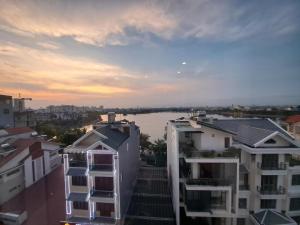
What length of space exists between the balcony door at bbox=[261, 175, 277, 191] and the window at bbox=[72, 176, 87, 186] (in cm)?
367

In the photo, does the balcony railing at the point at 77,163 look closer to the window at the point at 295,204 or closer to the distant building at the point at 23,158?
the distant building at the point at 23,158

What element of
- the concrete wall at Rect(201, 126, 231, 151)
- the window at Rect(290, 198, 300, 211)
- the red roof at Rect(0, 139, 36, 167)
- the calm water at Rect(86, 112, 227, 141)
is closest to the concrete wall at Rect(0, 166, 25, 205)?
the red roof at Rect(0, 139, 36, 167)

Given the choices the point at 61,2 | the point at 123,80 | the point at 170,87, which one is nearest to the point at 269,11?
the point at 61,2

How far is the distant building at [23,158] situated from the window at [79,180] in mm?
961

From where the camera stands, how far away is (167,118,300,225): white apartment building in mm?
3938

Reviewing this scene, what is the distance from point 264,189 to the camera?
407 centimetres

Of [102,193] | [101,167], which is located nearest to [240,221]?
[102,193]

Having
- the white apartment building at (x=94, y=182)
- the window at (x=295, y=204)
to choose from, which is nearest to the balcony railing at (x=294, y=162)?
the window at (x=295, y=204)

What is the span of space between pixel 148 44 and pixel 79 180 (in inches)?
122

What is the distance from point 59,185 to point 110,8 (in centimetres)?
397

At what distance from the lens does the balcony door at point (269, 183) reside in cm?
408

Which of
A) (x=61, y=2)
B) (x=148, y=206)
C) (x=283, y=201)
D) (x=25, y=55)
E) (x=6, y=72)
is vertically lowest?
(x=148, y=206)

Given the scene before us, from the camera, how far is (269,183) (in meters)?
4.09

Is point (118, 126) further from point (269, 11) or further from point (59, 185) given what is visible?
point (269, 11)
